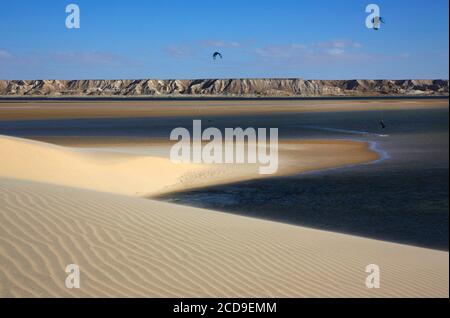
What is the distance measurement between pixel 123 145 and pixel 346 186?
44.8 feet

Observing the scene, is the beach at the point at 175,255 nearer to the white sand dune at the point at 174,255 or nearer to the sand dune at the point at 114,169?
the white sand dune at the point at 174,255

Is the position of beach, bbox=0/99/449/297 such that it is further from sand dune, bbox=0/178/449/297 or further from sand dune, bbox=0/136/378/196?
sand dune, bbox=0/136/378/196

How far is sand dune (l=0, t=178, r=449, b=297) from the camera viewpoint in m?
5.62

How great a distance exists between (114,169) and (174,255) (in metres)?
10.5

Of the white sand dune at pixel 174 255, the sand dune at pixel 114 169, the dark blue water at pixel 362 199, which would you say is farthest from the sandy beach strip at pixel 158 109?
the white sand dune at pixel 174 255

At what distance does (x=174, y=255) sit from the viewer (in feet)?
21.6

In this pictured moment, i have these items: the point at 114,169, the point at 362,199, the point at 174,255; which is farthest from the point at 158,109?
the point at 174,255

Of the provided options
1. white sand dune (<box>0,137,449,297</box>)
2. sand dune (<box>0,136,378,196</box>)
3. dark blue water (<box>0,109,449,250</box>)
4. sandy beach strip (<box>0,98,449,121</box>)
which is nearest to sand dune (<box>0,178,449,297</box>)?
white sand dune (<box>0,137,449,297</box>)

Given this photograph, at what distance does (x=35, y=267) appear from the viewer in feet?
18.8

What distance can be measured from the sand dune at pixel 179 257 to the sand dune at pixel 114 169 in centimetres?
624

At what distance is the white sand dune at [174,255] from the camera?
5.64 meters

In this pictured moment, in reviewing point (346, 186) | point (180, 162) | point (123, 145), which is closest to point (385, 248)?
point (346, 186)

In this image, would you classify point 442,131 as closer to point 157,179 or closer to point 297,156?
point 297,156
